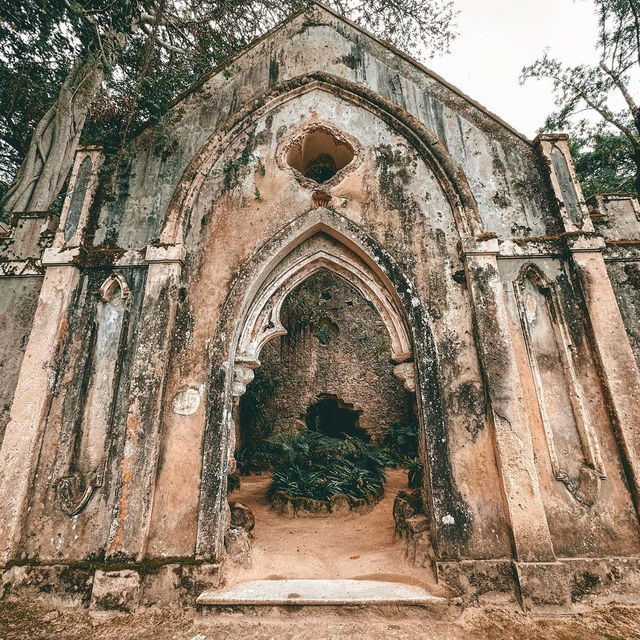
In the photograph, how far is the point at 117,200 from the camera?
4.96 m

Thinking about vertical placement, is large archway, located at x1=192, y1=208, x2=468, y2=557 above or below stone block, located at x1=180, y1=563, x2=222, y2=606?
above

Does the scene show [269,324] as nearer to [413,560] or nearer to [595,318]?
[413,560]

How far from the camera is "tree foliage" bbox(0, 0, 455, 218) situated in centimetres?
527

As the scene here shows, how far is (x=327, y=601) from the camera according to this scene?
3.29m

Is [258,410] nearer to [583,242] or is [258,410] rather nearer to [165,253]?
[165,253]

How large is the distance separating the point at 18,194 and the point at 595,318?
782cm

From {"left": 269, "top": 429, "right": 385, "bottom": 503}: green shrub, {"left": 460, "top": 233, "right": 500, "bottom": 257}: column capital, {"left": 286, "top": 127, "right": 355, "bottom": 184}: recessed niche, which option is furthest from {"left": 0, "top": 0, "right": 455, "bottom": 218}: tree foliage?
{"left": 269, "top": 429, "right": 385, "bottom": 503}: green shrub

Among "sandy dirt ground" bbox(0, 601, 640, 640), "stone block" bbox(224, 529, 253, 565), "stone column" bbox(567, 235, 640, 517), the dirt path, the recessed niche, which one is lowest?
"sandy dirt ground" bbox(0, 601, 640, 640)

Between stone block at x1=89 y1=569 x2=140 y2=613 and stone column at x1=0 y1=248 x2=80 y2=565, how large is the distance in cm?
94

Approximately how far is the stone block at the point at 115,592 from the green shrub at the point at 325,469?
13.4ft

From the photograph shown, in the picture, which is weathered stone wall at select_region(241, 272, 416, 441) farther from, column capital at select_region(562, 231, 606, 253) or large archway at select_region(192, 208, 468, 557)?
column capital at select_region(562, 231, 606, 253)

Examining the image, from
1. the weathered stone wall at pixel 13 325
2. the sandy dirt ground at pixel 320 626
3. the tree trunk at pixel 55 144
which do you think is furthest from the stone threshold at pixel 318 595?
the tree trunk at pixel 55 144

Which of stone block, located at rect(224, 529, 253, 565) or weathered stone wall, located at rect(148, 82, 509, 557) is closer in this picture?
weathered stone wall, located at rect(148, 82, 509, 557)

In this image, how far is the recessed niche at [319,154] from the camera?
5258 millimetres
